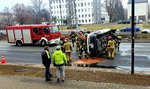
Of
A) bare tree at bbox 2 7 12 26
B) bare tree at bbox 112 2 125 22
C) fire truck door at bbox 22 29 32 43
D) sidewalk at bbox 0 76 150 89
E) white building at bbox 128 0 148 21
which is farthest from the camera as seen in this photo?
white building at bbox 128 0 148 21

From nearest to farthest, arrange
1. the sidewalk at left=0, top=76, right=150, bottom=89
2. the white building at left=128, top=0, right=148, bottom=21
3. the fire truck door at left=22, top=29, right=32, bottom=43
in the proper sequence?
the sidewalk at left=0, top=76, right=150, bottom=89 < the fire truck door at left=22, top=29, right=32, bottom=43 < the white building at left=128, top=0, right=148, bottom=21

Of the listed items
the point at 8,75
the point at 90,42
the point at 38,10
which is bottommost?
the point at 8,75

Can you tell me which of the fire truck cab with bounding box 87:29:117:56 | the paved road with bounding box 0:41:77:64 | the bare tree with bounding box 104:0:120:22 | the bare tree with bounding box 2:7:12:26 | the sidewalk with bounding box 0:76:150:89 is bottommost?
the paved road with bounding box 0:41:77:64

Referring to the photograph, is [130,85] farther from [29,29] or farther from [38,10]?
[38,10]

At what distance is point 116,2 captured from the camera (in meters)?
82.5

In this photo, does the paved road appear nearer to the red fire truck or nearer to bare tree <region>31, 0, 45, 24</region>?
the red fire truck

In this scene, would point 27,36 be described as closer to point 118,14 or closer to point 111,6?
point 111,6

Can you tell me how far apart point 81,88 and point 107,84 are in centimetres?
104

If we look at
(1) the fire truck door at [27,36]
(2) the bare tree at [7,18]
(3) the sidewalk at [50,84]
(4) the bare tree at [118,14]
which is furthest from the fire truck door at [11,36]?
(4) the bare tree at [118,14]

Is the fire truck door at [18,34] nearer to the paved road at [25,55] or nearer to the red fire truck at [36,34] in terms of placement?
the red fire truck at [36,34]

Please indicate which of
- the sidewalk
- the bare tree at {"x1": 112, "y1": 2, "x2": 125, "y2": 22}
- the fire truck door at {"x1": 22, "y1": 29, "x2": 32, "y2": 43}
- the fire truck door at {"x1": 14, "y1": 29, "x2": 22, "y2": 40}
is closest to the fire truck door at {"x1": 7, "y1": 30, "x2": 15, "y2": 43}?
the fire truck door at {"x1": 14, "y1": 29, "x2": 22, "y2": 40}

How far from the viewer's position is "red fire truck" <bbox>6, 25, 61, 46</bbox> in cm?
2086

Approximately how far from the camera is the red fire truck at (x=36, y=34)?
20.9 meters

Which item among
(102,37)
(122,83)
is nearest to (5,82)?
(122,83)
